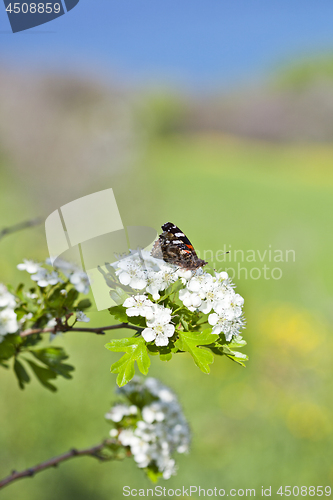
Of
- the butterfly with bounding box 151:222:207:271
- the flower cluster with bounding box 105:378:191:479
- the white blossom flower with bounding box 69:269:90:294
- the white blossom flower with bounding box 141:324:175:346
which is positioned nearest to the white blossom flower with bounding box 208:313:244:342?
the white blossom flower with bounding box 141:324:175:346

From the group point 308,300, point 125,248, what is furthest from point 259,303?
point 125,248

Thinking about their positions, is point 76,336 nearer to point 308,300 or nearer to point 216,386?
point 216,386

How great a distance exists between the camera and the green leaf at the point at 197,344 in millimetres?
908

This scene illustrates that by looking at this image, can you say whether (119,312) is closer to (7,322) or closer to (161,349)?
(161,349)

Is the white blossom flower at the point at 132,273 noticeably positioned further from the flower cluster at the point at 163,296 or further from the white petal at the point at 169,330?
the white petal at the point at 169,330

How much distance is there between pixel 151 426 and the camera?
4.73ft

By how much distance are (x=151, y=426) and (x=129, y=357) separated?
2.13 ft

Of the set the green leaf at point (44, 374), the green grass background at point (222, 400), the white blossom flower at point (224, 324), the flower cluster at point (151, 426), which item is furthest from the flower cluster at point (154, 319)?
the green grass background at point (222, 400)

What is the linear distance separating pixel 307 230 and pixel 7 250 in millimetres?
5723

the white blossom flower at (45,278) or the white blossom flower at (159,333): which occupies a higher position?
the white blossom flower at (45,278)

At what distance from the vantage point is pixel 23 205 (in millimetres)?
6914

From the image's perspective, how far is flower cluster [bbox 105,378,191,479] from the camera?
1408mm

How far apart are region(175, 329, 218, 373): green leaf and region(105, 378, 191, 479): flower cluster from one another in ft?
2.11

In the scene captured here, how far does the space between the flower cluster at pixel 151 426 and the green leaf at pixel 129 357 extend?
0.60 m
